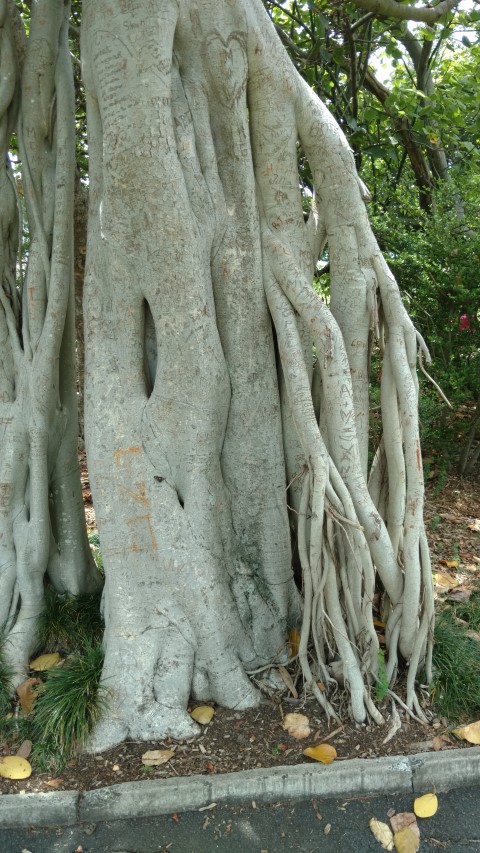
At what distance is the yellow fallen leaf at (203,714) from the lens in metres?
3.34

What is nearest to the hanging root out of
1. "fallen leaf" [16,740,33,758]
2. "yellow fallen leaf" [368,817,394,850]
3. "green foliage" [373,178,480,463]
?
"yellow fallen leaf" [368,817,394,850]

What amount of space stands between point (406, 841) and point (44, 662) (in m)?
2.03

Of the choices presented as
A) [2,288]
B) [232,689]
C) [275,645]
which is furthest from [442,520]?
[2,288]

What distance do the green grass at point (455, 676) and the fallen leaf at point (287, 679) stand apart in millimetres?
702

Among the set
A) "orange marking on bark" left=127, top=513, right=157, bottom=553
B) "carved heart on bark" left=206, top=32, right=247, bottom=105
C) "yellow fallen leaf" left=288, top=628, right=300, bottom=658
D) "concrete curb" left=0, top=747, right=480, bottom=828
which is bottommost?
"concrete curb" left=0, top=747, right=480, bottom=828

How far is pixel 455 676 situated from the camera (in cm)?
357

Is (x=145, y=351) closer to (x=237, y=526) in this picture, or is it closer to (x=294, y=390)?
(x=294, y=390)

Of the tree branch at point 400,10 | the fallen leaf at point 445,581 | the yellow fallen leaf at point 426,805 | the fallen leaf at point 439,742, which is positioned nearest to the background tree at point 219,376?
the fallen leaf at point 439,742

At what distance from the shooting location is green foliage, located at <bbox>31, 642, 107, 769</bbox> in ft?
10.2

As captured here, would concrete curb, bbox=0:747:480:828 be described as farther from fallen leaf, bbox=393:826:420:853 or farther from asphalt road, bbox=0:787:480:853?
fallen leaf, bbox=393:826:420:853

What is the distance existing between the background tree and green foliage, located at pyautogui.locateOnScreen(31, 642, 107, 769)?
9 centimetres

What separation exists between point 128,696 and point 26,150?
9.66 feet

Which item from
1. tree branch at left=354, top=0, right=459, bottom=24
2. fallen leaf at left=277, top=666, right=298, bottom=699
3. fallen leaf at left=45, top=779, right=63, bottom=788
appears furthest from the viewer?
tree branch at left=354, top=0, right=459, bottom=24

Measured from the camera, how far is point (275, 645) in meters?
3.75
